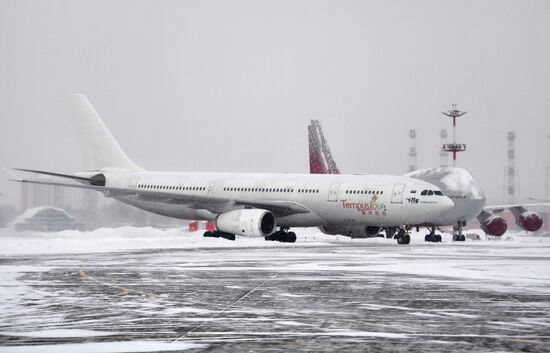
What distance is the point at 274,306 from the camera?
1599 cm

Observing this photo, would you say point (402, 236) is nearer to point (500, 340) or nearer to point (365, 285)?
point (365, 285)

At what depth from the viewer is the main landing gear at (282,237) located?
162 ft

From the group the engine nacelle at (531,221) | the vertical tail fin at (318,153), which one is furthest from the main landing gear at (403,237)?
the vertical tail fin at (318,153)

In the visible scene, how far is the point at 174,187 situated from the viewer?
2106 inches

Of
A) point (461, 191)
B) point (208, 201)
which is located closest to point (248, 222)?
point (208, 201)

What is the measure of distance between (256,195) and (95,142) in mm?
14007

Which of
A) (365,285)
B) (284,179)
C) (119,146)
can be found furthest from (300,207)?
(365,285)

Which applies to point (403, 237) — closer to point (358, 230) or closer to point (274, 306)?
point (358, 230)

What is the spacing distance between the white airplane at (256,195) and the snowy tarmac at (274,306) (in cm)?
1492

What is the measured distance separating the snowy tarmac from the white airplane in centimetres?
1492

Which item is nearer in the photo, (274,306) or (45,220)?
(274,306)

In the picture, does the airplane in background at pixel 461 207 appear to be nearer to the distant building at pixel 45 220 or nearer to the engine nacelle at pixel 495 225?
the engine nacelle at pixel 495 225

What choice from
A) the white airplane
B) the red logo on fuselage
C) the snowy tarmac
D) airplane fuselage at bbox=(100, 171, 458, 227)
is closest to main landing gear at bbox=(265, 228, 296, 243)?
the white airplane

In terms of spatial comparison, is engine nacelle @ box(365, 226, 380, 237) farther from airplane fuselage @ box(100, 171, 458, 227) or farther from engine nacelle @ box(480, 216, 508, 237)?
engine nacelle @ box(480, 216, 508, 237)
